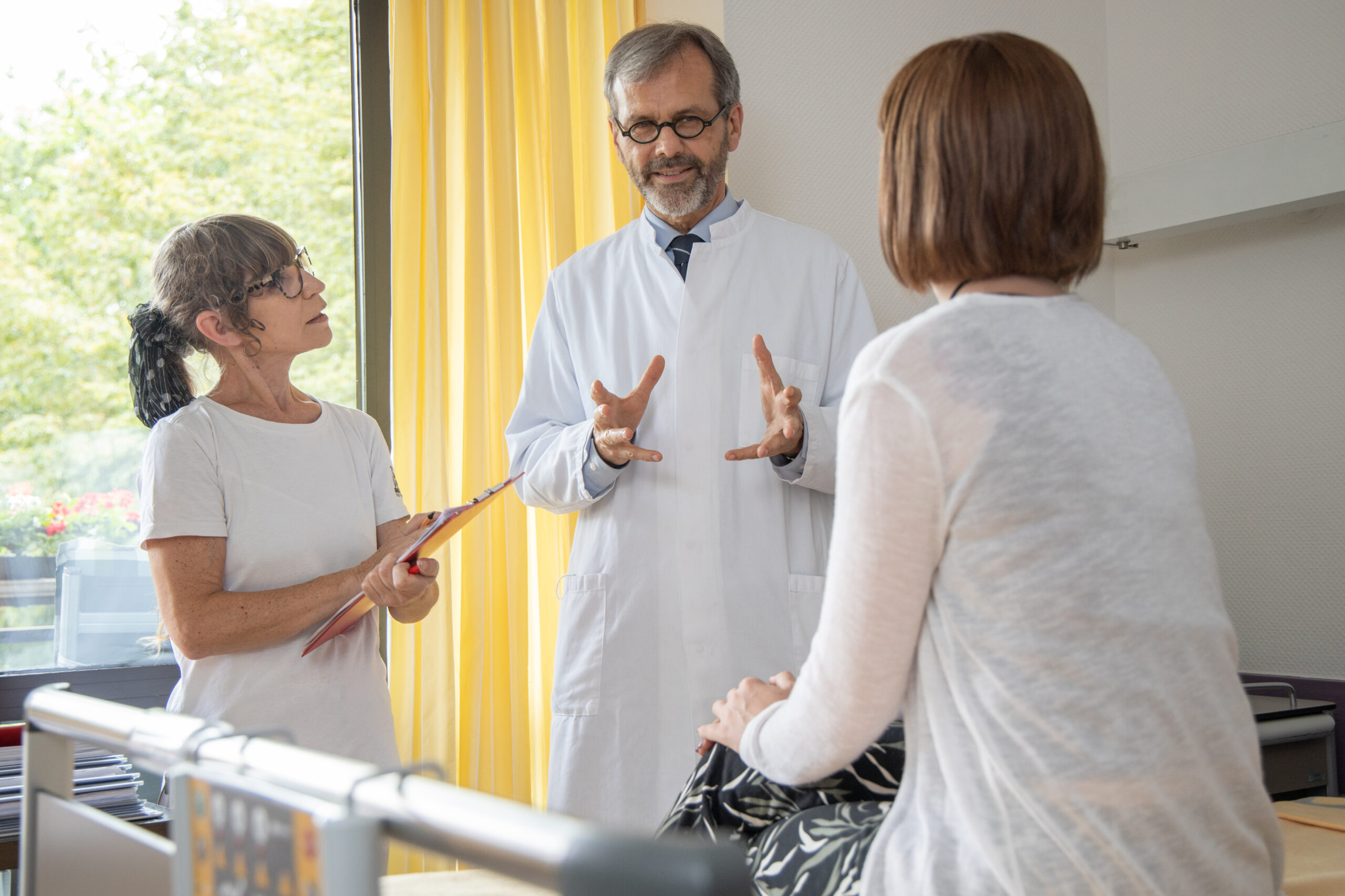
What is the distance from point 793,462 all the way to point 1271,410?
1852 millimetres

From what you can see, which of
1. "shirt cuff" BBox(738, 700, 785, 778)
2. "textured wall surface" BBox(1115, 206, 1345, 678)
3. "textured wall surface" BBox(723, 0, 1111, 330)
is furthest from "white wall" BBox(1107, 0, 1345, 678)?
"shirt cuff" BBox(738, 700, 785, 778)

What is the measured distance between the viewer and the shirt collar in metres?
2.04

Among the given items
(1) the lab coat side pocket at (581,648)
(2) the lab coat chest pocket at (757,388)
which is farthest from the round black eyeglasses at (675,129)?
(1) the lab coat side pocket at (581,648)

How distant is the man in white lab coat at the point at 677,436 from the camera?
5.97 ft

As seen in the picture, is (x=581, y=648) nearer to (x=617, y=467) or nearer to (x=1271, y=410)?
(x=617, y=467)

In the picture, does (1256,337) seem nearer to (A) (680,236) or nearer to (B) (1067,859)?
(A) (680,236)

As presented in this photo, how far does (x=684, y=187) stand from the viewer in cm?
198

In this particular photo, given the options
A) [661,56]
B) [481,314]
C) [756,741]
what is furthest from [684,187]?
[756,741]

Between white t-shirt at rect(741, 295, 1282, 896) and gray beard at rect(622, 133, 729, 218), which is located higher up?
gray beard at rect(622, 133, 729, 218)

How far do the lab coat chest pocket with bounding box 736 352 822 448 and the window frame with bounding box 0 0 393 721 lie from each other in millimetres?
1015

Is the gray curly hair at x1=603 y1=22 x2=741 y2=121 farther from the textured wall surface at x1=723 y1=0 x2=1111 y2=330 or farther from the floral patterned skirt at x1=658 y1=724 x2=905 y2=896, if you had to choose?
the floral patterned skirt at x1=658 y1=724 x2=905 y2=896

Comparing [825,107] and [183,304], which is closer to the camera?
[183,304]

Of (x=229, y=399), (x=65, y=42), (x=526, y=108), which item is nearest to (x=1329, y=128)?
(x=526, y=108)

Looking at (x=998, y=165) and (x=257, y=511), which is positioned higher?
(x=998, y=165)
